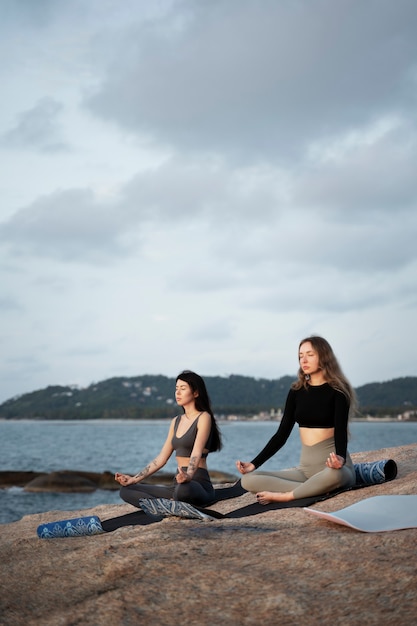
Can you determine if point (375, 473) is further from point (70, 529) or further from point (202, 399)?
point (70, 529)

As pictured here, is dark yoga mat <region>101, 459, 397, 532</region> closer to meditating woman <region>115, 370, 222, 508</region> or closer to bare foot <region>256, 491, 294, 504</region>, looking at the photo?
bare foot <region>256, 491, 294, 504</region>

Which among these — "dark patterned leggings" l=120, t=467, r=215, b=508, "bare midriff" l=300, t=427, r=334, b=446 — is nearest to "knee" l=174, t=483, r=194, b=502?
"dark patterned leggings" l=120, t=467, r=215, b=508

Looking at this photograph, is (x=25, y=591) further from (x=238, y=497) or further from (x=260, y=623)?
(x=238, y=497)

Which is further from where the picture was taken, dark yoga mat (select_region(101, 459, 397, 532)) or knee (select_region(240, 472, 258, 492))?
knee (select_region(240, 472, 258, 492))

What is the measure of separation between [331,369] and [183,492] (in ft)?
6.91

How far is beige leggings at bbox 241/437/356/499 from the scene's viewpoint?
296 inches

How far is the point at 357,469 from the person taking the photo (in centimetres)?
826

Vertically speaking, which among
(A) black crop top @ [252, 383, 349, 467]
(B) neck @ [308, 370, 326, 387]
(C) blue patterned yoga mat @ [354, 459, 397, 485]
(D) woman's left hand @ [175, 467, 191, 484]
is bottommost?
(C) blue patterned yoga mat @ [354, 459, 397, 485]

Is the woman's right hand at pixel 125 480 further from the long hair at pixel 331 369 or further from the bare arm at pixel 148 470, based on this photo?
the long hair at pixel 331 369

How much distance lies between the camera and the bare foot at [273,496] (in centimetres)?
754

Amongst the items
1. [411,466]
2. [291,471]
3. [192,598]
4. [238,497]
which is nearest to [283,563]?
[192,598]

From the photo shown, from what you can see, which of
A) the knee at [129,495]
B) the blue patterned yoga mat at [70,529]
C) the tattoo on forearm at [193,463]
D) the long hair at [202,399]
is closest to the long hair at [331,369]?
the long hair at [202,399]

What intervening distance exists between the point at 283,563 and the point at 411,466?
15.9 feet

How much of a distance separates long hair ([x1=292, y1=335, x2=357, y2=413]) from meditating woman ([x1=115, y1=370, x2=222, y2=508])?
135 cm
